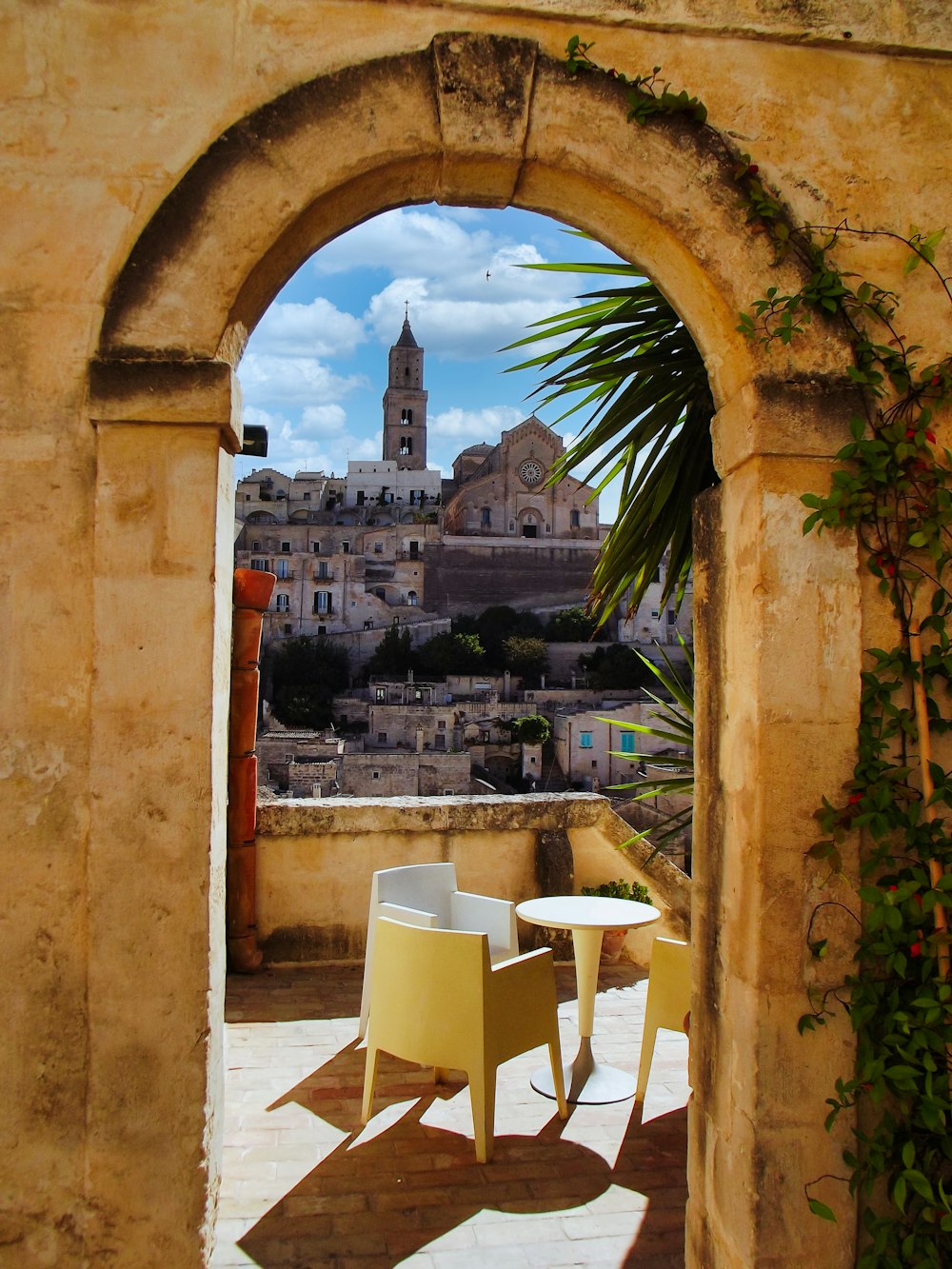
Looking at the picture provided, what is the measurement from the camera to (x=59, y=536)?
6.23ft

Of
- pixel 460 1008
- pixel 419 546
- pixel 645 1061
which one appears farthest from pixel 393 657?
pixel 460 1008

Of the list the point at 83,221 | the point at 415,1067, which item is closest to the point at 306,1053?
the point at 415,1067

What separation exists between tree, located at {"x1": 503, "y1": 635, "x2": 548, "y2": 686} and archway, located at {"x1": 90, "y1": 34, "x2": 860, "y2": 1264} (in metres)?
43.9

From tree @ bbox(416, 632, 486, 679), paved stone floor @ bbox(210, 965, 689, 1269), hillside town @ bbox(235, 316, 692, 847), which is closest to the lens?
paved stone floor @ bbox(210, 965, 689, 1269)

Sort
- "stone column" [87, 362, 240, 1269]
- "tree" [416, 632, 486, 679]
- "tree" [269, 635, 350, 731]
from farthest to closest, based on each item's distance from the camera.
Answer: "tree" [416, 632, 486, 679] < "tree" [269, 635, 350, 731] < "stone column" [87, 362, 240, 1269]

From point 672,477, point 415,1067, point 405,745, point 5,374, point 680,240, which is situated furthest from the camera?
point 405,745

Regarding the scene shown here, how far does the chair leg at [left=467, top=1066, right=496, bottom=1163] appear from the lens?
280cm

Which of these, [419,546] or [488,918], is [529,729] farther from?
[488,918]

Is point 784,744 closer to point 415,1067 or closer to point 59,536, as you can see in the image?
point 59,536

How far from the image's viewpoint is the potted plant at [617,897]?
4.85 meters

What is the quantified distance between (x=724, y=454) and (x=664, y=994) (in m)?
1.91

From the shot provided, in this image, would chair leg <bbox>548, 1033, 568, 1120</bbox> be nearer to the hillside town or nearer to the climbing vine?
the climbing vine

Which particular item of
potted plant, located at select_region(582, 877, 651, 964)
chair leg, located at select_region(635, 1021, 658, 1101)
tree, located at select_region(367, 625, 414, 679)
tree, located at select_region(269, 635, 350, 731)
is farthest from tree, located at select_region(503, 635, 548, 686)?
chair leg, located at select_region(635, 1021, 658, 1101)

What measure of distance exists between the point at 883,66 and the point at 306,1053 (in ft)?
11.8
